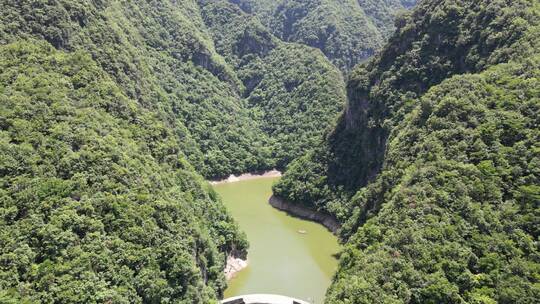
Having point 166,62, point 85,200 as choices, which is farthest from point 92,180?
point 166,62

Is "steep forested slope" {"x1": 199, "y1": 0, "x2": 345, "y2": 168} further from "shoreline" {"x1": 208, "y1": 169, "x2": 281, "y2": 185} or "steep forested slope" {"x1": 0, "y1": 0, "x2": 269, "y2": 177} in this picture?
"steep forested slope" {"x1": 0, "y1": 0, "x2": 269, "y2": 177}

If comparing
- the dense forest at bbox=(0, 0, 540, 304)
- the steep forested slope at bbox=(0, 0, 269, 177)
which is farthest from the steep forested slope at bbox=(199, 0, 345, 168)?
the dense forest at bbox=(0, 0, 540, 304)

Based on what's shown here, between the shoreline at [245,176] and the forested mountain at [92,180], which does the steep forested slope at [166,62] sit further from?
the shoreline at [245,176]

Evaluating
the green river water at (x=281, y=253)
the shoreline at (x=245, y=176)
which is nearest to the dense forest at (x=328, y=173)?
the green river water at (x=281, y=253)

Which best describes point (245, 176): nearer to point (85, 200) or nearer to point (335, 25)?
point (85, 200)

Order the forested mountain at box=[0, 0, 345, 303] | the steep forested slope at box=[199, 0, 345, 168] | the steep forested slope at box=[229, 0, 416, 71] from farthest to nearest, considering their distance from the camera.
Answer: the steep forested slope at box=[229, 0, 416, 71], the steep forested slope at box=[199, 0, 345, 168], the forested mountain at box=[0, 0, 345, 303]

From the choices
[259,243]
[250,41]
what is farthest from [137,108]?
[250,41]
